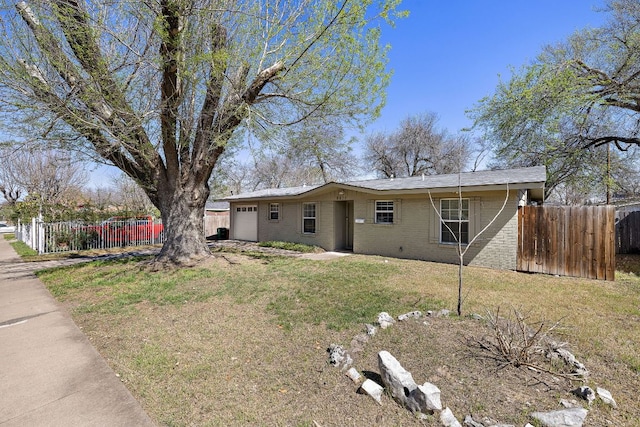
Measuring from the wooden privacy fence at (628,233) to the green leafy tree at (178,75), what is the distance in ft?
41.1

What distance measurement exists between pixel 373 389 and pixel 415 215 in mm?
8617

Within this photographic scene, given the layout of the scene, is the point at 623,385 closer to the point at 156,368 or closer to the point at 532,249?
the point at 156,368

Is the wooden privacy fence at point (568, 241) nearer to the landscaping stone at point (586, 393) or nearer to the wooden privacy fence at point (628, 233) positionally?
the landscaping stone at point (586, 393)

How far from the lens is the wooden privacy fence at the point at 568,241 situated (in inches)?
304

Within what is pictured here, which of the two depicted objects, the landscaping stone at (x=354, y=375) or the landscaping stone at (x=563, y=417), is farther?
the landscaping stone at (x=354, y=375)

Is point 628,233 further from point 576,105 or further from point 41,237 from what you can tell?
point 41,237

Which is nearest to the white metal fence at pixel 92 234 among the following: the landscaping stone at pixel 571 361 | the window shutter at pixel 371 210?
the window shutter at pixel 371 210

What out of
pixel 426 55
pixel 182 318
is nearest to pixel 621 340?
pixel 182 318

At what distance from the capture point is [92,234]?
13992 mm

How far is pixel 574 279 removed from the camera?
25.6 ft

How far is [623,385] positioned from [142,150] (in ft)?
32.8

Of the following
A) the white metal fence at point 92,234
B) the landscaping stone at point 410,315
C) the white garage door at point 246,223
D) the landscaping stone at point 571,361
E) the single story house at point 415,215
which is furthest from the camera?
the white garage door at point 246,223

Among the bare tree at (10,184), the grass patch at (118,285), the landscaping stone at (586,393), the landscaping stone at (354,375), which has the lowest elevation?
the grass patch at (118,285)

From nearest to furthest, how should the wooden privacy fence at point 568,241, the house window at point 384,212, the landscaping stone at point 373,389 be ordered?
the landscaping stone at point 373,389 → the wooden privacy fence at point 568,241 → the house window at point 384,212
